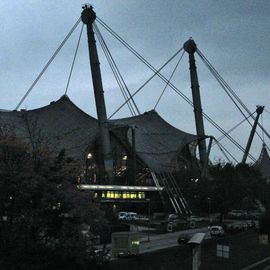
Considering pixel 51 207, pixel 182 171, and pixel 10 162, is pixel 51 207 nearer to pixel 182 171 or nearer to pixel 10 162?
pixel 10 162

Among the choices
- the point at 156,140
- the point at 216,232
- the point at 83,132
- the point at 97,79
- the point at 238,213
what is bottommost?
the point at 216,232

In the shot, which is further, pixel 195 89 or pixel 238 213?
pixel 195 89

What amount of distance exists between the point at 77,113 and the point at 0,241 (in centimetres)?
11948

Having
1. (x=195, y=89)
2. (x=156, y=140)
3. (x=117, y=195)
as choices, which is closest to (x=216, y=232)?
(x=117, y=195)

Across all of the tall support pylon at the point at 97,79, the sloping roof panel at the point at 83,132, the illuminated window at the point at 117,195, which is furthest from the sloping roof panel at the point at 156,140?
the tall support pylon at the point at 97,79

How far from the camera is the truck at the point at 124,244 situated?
3878cm

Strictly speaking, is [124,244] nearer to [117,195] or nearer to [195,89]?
[117,195]

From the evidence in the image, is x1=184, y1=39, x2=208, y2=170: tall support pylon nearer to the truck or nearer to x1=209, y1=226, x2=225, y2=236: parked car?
x1=209, y1=226, x2=225, y2=236: parked car

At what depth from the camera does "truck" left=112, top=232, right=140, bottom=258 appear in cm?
3878

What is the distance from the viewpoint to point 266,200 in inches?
4281

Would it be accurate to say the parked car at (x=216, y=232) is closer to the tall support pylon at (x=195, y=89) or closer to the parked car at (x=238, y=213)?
the parked car at (x=238, y=213)

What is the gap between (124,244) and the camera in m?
39.3

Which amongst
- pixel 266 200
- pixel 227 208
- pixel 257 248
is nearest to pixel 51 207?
pixel 257 248

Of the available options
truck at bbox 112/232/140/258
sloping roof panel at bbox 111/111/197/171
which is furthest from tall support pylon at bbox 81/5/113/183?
truck at bbox 112/232/140/258
